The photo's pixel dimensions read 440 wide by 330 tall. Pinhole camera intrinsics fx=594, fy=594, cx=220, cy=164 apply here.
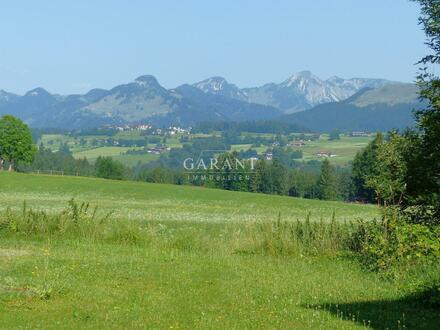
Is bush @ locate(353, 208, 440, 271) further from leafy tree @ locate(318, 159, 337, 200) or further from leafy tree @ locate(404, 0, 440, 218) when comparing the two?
leafy tree @ locate(318, 159, 337, 200)

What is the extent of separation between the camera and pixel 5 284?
13.9m

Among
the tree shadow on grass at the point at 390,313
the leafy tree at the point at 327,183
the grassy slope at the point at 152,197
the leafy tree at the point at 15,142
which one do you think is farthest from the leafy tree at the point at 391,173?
the leafy tree at the point at 327,183

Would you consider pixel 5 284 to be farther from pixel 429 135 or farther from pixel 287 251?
pixel 429 135

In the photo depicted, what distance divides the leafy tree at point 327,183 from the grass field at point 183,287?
107083mm

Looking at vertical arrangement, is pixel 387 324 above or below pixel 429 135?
below

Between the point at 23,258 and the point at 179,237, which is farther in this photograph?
the point at 179,237

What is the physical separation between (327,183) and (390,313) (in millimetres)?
118313

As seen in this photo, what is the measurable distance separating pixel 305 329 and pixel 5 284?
7.15 meters

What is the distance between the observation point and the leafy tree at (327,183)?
128 m

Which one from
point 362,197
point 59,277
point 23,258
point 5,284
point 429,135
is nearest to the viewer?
point 5,284

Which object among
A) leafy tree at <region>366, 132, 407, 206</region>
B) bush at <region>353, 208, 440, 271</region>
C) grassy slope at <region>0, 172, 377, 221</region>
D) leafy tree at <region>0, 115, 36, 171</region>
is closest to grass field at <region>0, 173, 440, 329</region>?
bush at <region>353, 208, 440, 271</region>

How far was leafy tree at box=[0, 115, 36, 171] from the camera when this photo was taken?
105875 millimetres

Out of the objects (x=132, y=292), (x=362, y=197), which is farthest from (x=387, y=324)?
(x=362, y=197)

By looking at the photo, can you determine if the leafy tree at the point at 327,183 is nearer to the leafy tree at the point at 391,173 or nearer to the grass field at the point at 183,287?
the grass field at the point at 183,287
